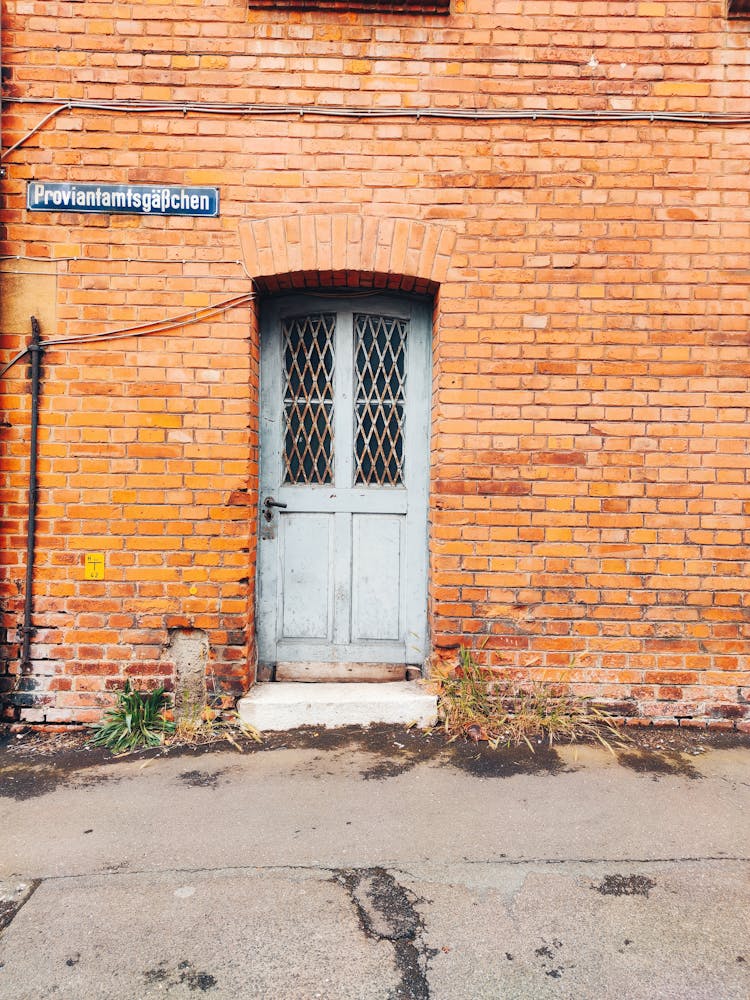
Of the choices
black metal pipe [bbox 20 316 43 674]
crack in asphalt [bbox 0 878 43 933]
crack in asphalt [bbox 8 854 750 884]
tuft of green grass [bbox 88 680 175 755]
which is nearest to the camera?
crack in asphalt [bbox 0 878 43 933]

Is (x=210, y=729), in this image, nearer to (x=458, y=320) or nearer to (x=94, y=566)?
(x=94, y=566)

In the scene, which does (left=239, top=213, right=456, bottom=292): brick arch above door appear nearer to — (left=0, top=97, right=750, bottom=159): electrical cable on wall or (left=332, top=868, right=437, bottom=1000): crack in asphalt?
(left=0, top=97, right=750, bottom=159): electrical cable on wall

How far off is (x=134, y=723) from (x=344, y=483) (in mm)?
1799

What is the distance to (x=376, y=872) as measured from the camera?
8.00 ft

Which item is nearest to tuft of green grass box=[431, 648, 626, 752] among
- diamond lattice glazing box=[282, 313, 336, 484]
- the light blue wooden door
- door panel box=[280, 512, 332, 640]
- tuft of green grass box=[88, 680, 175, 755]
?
the light blue wooden door

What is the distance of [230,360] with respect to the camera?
3.76 metres

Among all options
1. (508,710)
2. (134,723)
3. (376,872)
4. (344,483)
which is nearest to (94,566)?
(134,723)

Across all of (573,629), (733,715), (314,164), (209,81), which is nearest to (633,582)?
(573,629)

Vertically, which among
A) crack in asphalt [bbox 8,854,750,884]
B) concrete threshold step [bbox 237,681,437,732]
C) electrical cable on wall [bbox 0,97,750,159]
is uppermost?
electrical cable on wall [bbox 0,97,750,159]

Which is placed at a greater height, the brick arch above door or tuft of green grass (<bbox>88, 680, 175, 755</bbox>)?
the brick arch above door

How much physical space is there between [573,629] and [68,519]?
292cm

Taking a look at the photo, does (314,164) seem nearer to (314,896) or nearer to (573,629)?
(573,629)

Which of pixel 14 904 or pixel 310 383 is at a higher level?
pixel 310 383

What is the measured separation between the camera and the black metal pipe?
367 cm
